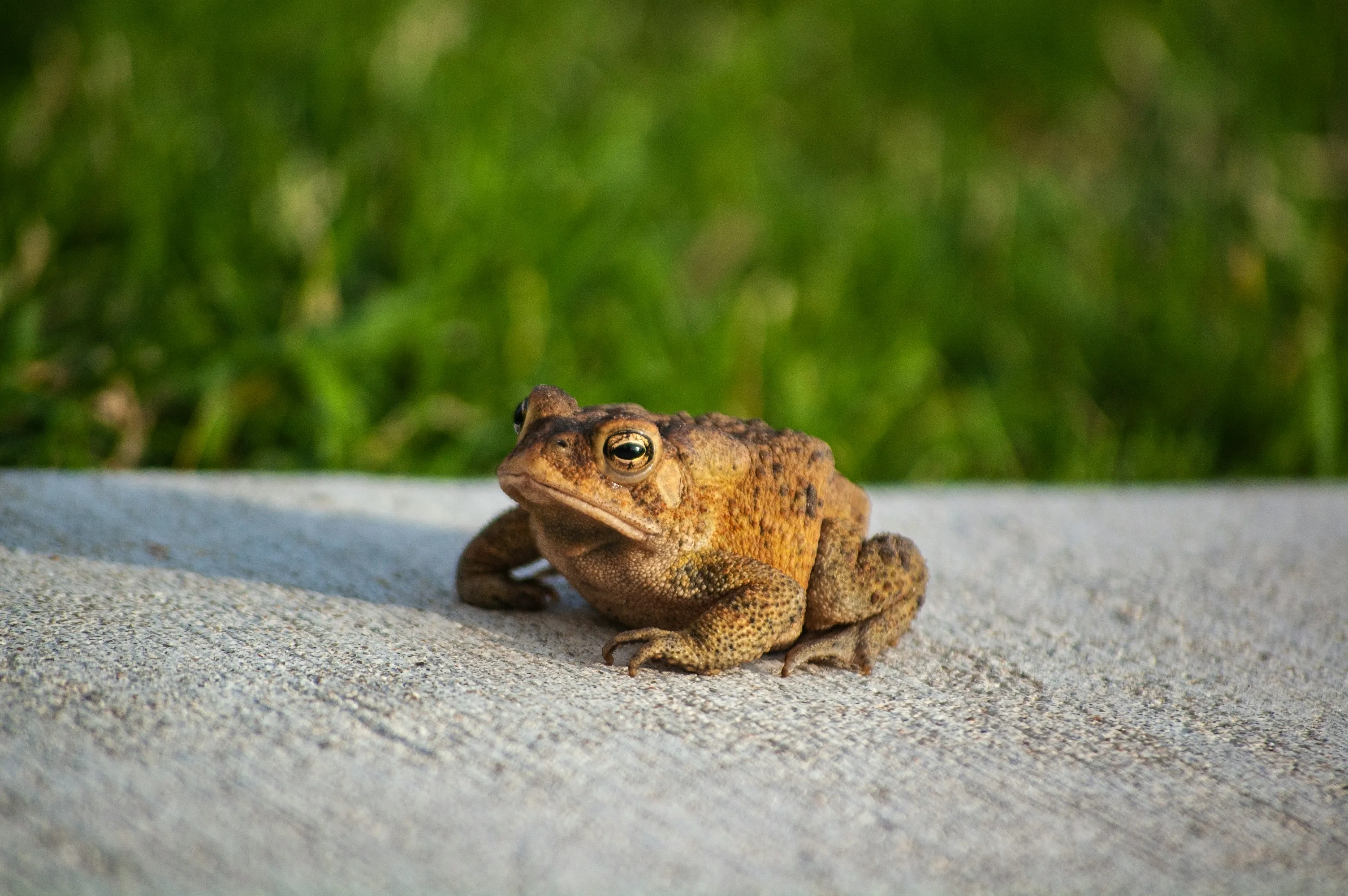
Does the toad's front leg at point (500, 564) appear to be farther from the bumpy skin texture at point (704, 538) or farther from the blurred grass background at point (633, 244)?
the blurred grass background at point (633, 244)

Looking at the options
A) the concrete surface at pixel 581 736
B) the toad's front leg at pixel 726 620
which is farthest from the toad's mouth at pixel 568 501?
the concrete surface at pixel 581 736

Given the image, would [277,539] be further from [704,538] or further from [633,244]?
[633,244]

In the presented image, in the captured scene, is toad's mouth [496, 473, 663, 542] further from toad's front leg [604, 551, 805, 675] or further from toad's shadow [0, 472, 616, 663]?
toad's shadow [0, 472, 616, 663]

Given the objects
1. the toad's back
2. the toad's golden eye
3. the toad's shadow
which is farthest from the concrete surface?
the toad's golden eye

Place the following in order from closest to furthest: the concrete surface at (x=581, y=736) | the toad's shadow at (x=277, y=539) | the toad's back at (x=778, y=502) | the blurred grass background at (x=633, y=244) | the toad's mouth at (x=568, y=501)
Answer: the concrete surface at (x=581, y=736) < the toad's mouth at (x=568, y=501) < the toad's back at (x=778, y=502) < the toad's shadow at (x=277, y=539) < the blurred grass background at (x=633, y=244)

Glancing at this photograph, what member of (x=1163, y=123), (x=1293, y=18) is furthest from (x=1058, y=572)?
(x=1293, y=18)

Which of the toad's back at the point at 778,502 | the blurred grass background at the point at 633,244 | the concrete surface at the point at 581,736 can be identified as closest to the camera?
the concrete surface at the point at 581,736
